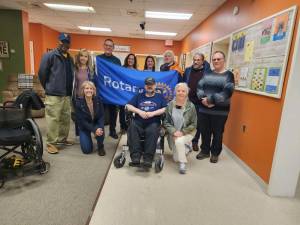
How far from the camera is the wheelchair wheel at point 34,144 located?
2.32 m

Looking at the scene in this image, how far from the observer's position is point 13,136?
217cm

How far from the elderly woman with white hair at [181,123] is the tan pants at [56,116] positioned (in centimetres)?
150

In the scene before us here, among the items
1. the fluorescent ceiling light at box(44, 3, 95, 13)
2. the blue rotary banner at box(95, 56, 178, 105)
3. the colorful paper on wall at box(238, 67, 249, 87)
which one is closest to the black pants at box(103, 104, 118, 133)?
the blue rotary banner at box(95, 56, 178, 105)

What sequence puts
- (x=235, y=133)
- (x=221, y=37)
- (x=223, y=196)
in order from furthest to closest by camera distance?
(x=221, y=37), (x=235, y=133), (x=223, y=196)

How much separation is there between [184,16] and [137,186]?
4.56m

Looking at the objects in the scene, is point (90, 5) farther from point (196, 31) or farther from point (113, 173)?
point (113, 173)

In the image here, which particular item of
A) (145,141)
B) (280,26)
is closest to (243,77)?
(280,26)

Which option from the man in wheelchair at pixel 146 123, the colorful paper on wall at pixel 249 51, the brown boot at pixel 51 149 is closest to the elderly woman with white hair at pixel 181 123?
the man in wheelchair at pixel 146 123

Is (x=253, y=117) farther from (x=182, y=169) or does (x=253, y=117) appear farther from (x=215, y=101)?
(x=182, y=169)

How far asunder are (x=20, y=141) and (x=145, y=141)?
1.32m

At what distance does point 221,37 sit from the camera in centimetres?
402

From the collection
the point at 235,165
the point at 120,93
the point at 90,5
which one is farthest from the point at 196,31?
the point at 235,165

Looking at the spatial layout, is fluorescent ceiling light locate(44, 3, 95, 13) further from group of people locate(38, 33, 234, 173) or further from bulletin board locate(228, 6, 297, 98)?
bulletin board locate(228, 6, 297, 98)

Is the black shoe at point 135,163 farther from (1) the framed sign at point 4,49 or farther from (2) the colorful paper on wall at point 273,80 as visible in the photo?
(1) the framed sign at point 4,49
